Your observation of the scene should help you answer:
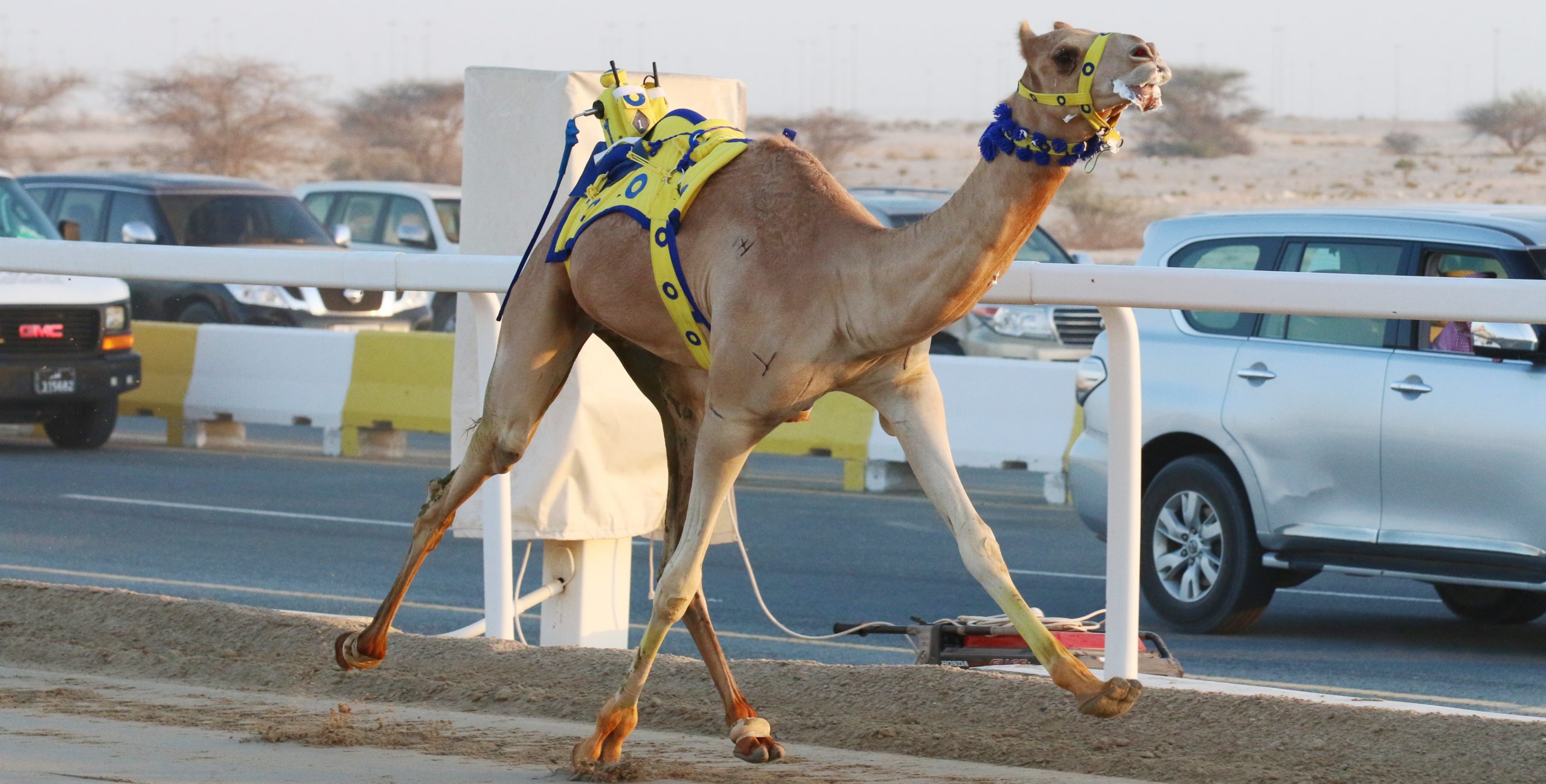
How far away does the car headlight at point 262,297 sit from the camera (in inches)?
850

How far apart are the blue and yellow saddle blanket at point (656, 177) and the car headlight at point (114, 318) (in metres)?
12.4

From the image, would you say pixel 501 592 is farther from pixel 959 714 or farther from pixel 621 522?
pixel 959 714

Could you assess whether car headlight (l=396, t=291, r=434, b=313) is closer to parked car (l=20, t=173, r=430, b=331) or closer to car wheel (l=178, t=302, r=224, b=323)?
parked car (l=20, t=173, r=430, b=331)

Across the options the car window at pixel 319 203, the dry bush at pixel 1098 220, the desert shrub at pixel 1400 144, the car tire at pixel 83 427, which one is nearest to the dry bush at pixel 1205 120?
the desert shrub at pixel 1400 144

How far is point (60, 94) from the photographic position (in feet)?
276

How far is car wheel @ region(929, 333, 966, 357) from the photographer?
2030 cm

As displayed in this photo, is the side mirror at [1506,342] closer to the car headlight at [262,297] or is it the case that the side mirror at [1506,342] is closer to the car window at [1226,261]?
the car window at [1226,261]

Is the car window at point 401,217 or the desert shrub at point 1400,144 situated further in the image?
the desert shrub at point 1400,144

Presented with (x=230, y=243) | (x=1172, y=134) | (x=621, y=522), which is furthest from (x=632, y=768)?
(x=1172, y=134)

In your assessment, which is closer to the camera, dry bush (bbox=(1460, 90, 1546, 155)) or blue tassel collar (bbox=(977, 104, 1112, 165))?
blue tassel collar (bbox=(977, 104, 1112, 165))

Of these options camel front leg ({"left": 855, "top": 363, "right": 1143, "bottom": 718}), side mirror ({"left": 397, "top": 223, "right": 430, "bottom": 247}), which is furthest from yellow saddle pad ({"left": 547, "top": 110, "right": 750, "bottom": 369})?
side mirror ({"left": 397, "top": 223, "right": 430, "bottom": 247})

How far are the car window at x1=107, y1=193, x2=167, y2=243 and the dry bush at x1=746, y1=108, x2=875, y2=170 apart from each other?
57286 millimetres

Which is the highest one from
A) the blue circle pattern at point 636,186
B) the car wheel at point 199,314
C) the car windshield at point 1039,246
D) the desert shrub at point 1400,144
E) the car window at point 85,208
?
the desert shrub at point 1400,144

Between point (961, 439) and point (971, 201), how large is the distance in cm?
1142
